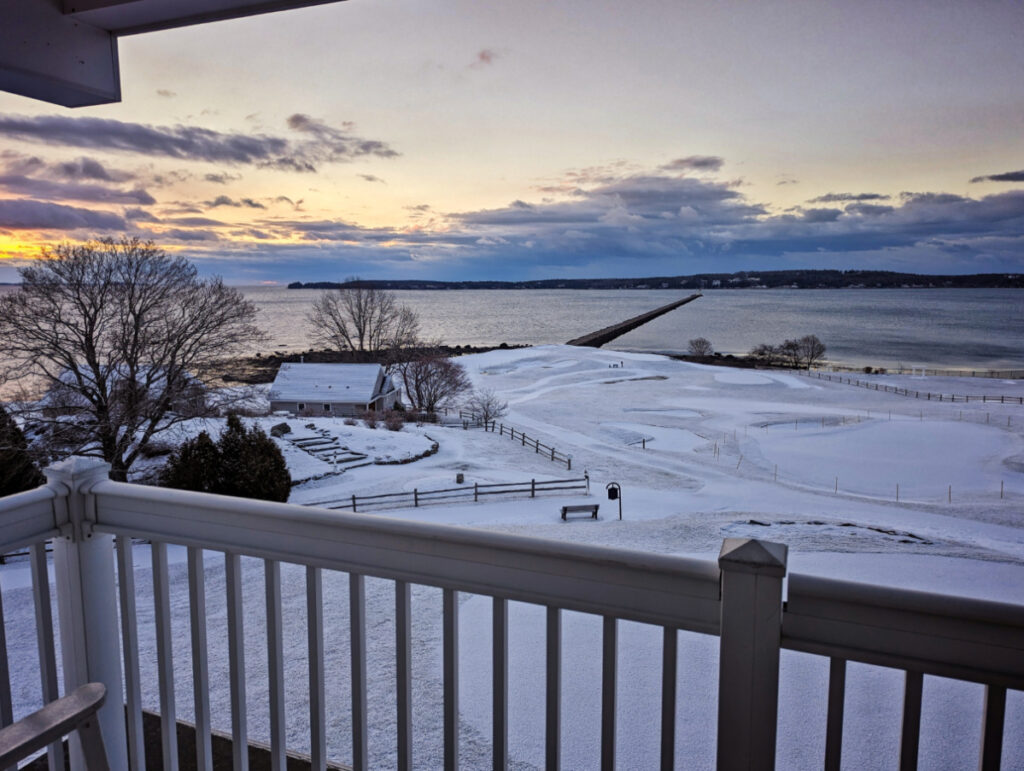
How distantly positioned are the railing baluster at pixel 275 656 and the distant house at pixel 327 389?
1210 cm

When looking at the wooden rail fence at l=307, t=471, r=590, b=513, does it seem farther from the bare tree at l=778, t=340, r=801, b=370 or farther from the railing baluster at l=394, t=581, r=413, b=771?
the bare tree at l=778, t=340, r=801, b=370

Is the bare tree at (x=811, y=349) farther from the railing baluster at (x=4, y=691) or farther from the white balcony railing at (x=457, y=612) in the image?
the railing baluster at (x=4, y=691)

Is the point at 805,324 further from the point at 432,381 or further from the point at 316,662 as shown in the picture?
the point at 316,662

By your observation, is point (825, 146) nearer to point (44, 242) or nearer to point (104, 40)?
point (104, 40)

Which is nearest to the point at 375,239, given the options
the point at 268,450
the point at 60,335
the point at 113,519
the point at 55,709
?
the point at 268,450

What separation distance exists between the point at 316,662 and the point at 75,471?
559mm

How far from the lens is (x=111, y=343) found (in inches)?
321

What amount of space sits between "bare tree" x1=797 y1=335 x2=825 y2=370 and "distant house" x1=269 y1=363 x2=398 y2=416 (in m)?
7.90

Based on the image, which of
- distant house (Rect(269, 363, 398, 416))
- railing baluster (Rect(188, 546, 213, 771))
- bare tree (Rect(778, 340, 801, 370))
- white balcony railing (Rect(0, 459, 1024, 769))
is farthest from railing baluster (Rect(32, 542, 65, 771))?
distant house (Rect(269, 363, 398, 416))

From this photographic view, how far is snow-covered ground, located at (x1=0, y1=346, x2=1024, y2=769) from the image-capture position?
3180 mm

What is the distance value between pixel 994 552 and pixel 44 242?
9.73 m

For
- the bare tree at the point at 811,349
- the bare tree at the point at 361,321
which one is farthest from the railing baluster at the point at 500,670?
the bare tree at the point at 361,321

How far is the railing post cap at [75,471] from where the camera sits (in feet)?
3.86

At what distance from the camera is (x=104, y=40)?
4.30 feet
